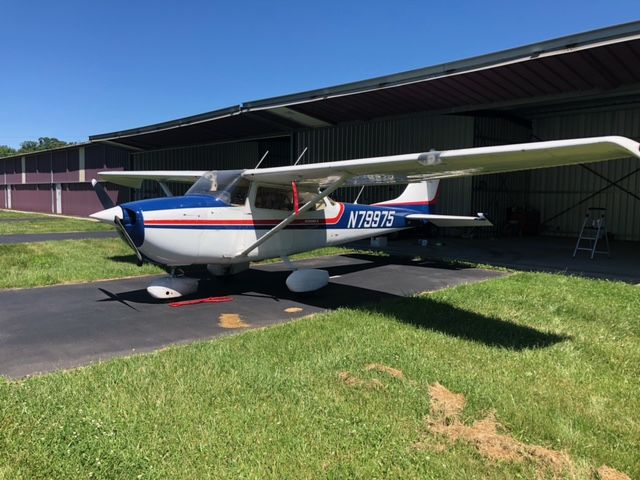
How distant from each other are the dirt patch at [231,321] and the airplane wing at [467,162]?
2.40 meters

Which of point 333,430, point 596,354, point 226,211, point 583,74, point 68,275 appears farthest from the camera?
point 583,74

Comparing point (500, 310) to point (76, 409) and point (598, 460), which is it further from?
point (76, 409)

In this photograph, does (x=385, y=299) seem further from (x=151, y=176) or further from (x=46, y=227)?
(x=46, y=227)

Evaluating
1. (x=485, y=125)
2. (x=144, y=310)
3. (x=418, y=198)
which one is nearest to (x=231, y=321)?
(x=144, y=310)

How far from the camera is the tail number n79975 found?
31.9 feet

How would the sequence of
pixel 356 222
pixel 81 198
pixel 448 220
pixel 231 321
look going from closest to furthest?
pixel 231 321, pixel 356 222, pixel 448 220, pixel 81 198

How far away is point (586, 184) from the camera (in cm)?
1947

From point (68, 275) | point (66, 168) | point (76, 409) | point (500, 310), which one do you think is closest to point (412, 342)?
point (500, 310)

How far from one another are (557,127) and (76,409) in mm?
21357

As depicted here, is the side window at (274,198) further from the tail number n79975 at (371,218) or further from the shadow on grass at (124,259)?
the shadow on grass at (124,259)

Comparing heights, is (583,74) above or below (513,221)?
above

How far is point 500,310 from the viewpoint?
643cm

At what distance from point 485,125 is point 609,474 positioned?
15935 mm

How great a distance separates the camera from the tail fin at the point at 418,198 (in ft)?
39.3
